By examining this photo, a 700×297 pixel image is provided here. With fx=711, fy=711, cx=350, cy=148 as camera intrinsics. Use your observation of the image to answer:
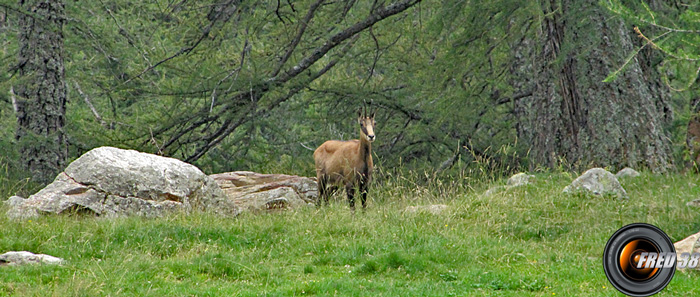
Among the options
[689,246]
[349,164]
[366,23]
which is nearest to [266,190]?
[349,164]

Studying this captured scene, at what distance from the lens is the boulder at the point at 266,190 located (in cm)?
1127

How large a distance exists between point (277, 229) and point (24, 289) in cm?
340

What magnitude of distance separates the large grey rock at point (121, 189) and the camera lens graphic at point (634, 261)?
20.3 ft

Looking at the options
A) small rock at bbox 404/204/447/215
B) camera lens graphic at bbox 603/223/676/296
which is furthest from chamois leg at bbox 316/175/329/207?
camera lens graphic at bbox 603/223/676/296

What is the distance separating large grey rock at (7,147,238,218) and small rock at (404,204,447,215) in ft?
8.78

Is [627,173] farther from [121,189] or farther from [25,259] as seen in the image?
[25,259]

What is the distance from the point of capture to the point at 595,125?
12039mm

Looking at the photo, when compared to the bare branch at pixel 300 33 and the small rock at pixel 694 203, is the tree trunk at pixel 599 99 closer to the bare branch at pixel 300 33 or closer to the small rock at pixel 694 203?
the small rock at pixel 694 203

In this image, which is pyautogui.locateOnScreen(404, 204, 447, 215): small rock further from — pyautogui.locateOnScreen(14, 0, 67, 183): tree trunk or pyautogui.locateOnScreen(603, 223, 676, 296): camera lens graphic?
pyautogui.locateOnScreen(14, 0, 67, 183): tree trunk

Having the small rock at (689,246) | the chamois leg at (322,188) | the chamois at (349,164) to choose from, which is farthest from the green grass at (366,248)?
the chamois leg at (322,188)

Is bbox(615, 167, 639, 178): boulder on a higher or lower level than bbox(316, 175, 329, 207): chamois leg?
lower

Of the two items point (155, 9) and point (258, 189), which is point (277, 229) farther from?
point (155, 9)

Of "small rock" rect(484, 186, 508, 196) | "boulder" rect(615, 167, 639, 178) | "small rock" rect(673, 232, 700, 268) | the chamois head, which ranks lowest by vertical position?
"small rock" rect(673, 232, 700, 268)

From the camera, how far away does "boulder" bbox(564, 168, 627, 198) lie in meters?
10.0
